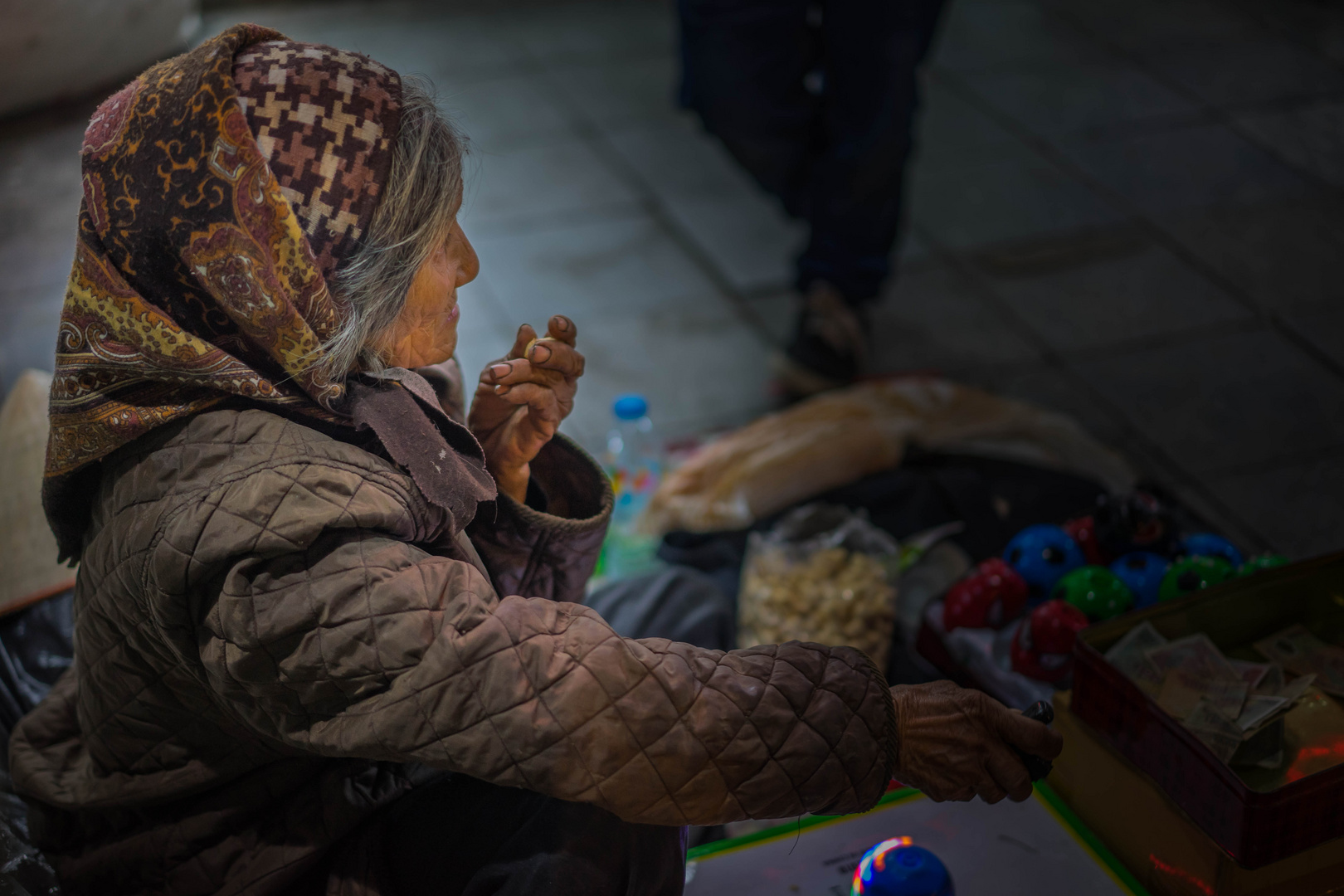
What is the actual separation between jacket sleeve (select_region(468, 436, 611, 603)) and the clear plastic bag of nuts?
693 millimetres

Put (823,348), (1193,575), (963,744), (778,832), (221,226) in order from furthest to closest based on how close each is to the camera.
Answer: (823,348) < (1193,575) < (778,832) < (963,744) < (221,226)

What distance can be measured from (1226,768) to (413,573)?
2.96 ft

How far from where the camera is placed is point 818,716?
1146mm

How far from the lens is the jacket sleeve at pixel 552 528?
55.9 inches

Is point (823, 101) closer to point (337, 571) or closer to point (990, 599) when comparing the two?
point (990, 599)

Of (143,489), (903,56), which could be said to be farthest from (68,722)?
(903,56)

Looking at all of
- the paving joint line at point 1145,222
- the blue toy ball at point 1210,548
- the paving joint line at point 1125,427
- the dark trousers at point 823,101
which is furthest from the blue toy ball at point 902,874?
the paving joint line at point 1145,222

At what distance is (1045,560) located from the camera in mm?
2074

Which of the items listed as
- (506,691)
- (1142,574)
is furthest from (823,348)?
(506,691)

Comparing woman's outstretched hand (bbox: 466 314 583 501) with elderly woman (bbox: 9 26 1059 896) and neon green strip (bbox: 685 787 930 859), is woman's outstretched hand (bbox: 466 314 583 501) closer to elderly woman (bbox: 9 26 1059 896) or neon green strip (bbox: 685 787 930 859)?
elderly woman (bbox: 9 26 1059 896)

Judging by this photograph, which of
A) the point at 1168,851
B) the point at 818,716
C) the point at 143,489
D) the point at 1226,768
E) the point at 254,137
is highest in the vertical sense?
the point at 254,137

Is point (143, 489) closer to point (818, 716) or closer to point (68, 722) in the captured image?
point (68, 722)

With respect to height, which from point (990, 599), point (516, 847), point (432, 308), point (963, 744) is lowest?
point (990, 599)

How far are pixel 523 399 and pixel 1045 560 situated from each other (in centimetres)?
112
